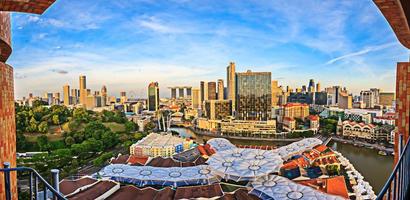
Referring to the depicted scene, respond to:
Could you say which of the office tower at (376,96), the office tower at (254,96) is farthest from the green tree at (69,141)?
the office tower at (376,96)

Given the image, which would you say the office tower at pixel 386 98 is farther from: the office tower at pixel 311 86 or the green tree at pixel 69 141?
the green tree at pixel 69 141

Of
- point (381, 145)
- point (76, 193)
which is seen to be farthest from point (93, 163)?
point (381, 145)

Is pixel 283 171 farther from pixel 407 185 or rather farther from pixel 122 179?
pixel 407 185

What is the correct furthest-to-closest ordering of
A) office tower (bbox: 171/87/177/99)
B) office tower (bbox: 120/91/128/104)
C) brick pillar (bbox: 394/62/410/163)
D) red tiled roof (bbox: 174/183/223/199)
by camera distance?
1. office tower (bbox: 171/87/177/99)
2. office tower (bbox: 120/91/128/104)
3. red tiled roof (bbox: 174/183/223/199)
4. brick pillar (bbox: 394/62/410/163)

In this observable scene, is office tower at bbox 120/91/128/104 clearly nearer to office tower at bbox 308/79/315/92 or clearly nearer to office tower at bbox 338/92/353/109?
office tower at bbox 308/79/315/92

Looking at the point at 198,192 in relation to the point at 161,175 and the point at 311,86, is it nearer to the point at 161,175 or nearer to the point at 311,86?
the point at 161,175

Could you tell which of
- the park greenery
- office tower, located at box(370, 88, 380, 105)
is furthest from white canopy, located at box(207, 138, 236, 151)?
office tower, located at box(370, 88, 380, 105)
